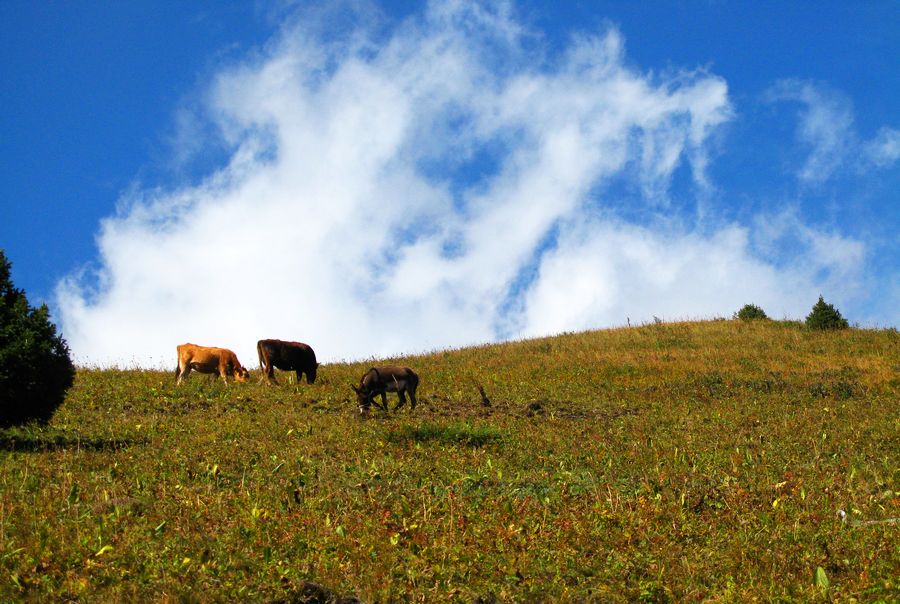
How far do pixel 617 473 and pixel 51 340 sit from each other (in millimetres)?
11838

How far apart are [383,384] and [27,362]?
856 centimetres

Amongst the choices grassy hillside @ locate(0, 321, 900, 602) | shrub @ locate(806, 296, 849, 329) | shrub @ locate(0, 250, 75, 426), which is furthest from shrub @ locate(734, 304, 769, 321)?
shrub @ locate(0, 250, 75, 426)

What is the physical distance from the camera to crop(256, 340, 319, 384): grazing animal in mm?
25500

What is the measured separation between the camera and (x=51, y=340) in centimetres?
1577

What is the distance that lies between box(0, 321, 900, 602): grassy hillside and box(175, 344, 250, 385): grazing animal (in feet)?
5.90

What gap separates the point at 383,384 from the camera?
20297mm

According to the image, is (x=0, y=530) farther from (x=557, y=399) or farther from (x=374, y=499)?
(x=557, y=399)

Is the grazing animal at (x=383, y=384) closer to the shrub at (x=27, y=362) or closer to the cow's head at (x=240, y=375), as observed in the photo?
the cow's head at (x=240, y=375)

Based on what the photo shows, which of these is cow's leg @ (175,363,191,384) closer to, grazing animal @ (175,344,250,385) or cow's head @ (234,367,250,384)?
grazing animal @ (175,344,250,385)

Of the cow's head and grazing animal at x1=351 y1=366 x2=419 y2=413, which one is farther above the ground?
the cow's head

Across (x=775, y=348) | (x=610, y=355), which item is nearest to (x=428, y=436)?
(x=610, y=355)

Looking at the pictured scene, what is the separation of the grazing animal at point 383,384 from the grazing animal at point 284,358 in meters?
5.68

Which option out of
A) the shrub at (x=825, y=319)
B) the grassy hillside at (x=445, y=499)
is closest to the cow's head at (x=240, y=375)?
the grassy hillside at (x=445, y=499)

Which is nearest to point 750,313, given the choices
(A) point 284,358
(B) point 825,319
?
(B) point 825,319
